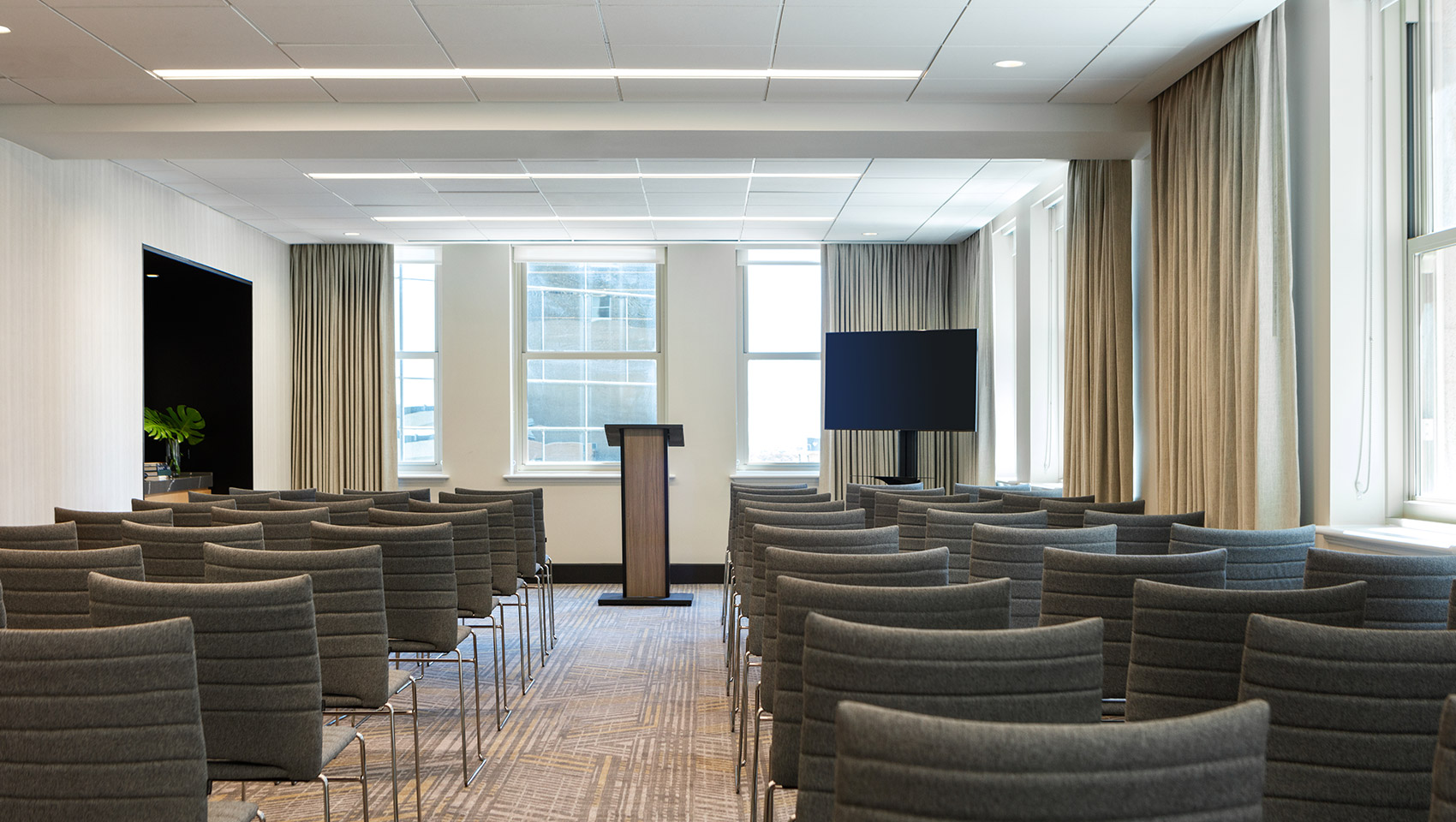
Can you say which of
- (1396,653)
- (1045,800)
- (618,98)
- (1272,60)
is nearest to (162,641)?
(1045,800)

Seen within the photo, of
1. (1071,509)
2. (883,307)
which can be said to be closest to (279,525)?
(1071,509)

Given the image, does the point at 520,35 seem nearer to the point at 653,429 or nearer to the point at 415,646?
the point at 415,646

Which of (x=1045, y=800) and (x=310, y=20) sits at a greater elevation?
(x=310, y=20)

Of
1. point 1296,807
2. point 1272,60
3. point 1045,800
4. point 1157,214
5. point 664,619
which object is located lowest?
point 664,619

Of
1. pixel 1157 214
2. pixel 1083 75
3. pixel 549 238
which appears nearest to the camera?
pixel 1083 75

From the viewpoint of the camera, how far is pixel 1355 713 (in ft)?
5.25

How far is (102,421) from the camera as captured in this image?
604cm

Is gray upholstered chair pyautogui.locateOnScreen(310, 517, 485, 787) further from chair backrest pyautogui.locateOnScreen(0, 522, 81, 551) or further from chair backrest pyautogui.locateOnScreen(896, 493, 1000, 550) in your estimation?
chair backrest pyautogui.locateOnScreen(896, 493, 1000, 550)

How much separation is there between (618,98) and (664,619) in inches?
143

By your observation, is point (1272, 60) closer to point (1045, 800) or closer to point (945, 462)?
point (1045, 800)

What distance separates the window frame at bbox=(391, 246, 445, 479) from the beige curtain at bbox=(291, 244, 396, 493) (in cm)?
21

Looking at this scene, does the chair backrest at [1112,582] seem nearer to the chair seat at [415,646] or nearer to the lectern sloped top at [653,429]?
the chair seat at [415,646]

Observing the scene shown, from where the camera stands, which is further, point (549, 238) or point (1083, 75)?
point (549, 238)

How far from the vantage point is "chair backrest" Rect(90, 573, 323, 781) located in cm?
210
